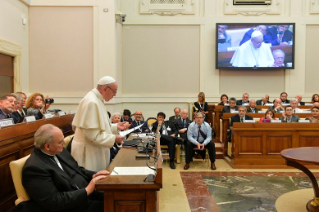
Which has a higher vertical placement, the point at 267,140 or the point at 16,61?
the point at 16,61

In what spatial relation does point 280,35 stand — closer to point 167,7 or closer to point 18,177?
point 167,7

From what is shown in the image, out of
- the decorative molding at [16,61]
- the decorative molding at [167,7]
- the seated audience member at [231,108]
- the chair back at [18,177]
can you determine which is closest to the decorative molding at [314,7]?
the decorative molding at [167,7]

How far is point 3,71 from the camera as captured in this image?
6.97 m

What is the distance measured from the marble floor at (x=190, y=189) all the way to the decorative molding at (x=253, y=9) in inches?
213

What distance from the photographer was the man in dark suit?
9.94m

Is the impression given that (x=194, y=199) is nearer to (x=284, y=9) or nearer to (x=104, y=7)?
(x=104, y=7)

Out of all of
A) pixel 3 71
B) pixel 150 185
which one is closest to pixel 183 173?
pixel 150 185

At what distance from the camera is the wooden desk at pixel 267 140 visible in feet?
20.7

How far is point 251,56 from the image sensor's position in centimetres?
1006

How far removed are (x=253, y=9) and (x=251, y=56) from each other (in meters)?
1.58

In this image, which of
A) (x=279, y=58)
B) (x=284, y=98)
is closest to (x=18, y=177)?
(x=284, y=98)

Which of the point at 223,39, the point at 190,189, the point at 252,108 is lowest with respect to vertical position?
the point at 190,189

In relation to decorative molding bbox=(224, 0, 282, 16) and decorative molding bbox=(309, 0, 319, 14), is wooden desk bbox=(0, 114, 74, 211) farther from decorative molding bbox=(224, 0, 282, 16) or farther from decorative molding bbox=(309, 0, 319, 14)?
decorative molding bbox=(309, 0, 319, 14)

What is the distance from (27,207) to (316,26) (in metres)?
10.7
